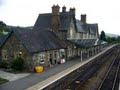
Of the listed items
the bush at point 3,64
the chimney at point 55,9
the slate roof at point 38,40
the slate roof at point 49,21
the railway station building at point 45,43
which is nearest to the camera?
the railway station building at point 45,43

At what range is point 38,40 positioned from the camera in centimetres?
3372

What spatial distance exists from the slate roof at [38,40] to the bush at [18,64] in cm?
195

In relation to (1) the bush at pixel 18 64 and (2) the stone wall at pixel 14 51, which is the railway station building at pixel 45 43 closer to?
(2) the stone wall at pixel 14 51

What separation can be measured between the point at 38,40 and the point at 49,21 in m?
15.3

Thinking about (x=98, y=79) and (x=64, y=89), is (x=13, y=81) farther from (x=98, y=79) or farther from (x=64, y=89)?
(x=98, y=79)

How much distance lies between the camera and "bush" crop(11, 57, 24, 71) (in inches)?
1163

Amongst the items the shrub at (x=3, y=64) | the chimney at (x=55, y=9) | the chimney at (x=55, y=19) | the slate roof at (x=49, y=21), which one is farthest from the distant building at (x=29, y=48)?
the slate roof at (x=49, y=21)

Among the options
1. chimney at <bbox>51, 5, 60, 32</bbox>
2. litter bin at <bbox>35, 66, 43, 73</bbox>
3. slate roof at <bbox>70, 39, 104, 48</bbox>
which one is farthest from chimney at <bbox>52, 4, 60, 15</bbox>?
litter bin at <bbox>35, 66, 43, 73</bbox>

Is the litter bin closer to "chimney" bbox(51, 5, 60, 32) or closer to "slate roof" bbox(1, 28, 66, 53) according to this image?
"slate roof" bbox(1, 28, 66, 53)

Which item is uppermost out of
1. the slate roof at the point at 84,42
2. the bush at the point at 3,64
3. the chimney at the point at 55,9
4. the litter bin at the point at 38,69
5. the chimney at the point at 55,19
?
the chimney at the point at 55,9

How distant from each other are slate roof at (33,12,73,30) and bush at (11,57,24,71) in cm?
1621

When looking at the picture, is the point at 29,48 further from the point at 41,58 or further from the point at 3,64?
the point at 3,64

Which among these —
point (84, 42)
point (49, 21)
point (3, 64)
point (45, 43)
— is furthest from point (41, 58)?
point (84, 42)

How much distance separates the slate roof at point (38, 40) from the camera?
99.3 ft
